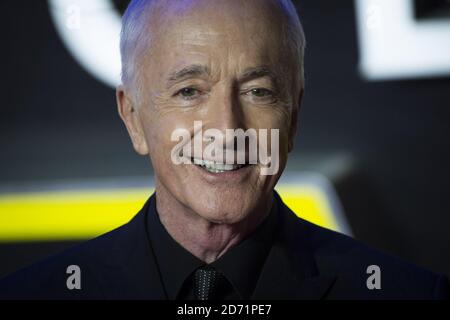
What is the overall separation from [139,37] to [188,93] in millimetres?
125

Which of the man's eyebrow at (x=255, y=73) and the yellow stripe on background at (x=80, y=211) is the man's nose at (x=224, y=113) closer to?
the man's eyebrow at (x=255, y=73)

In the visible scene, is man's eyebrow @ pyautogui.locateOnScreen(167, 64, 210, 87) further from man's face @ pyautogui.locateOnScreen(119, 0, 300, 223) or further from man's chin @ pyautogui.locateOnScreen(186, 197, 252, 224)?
man's chin @ pyautogui.locateOnScreen(186, 197, 252, 224)

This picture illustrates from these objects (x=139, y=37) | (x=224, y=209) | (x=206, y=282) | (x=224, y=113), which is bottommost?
(x=206, y=282)

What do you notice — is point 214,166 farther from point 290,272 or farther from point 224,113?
point 290,272

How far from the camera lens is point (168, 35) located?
3.61 feet

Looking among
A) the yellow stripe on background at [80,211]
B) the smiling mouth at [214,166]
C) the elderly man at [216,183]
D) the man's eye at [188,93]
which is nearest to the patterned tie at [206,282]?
the elderly man at [216,183]

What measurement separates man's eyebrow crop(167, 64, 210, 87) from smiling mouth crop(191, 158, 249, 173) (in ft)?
0.40

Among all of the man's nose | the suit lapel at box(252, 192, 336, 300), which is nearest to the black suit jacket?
the suit lapel at box(252, 192, 336, 300)

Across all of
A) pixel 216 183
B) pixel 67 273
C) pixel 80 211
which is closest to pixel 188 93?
pixel 216 183

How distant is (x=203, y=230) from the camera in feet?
3.79

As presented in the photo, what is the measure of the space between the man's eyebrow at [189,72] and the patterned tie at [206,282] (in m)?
0.29
